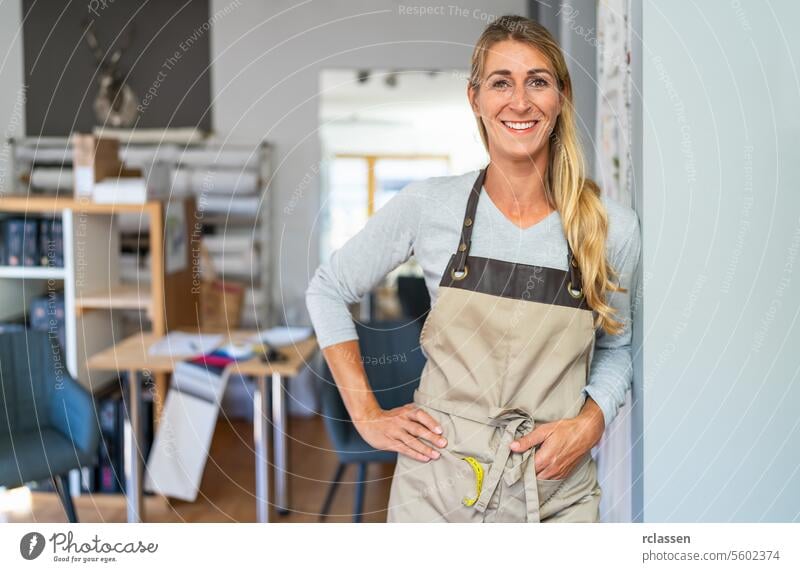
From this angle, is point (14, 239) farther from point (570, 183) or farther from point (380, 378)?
point (570, 183)

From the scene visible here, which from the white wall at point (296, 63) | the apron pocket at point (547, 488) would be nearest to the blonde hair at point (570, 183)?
the apron pocket at point (547, 488)

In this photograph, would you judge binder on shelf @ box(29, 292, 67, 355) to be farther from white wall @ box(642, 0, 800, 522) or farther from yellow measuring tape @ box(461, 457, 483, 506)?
white wall @ box(642, 0, 800, 522)

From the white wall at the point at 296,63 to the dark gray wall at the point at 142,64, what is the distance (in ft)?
0.32

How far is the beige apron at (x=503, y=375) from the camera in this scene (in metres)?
1.23

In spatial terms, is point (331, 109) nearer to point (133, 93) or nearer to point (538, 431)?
point (133, 93)

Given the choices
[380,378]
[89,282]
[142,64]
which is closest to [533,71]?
[380,378]

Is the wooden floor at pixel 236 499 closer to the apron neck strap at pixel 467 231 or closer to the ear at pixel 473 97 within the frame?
the apron neck strap at pixel 467 231

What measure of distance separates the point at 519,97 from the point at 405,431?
510 millimetres

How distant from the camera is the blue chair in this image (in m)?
2.02

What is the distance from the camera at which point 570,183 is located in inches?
48.9

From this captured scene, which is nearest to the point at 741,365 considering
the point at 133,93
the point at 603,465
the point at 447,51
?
the point at 603,465

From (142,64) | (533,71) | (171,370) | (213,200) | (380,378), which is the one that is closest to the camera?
(533,71)

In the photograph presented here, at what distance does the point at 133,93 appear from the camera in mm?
4137
